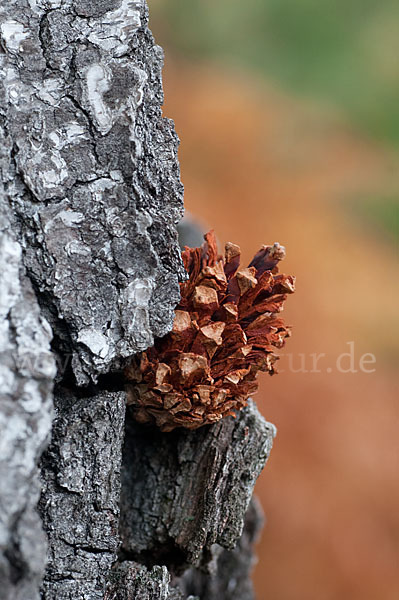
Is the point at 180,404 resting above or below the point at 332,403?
below

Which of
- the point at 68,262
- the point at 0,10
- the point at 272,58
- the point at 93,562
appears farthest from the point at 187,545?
the point at 272,58

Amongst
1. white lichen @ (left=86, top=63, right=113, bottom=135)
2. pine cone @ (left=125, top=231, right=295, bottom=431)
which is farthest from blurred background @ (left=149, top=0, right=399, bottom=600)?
white lichen @ (left=86, top=63, right=113, bottom=135)

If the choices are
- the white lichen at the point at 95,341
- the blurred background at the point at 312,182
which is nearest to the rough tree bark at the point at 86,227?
the white lichen at the point at 95,341

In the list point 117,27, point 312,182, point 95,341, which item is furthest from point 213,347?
point 312,182

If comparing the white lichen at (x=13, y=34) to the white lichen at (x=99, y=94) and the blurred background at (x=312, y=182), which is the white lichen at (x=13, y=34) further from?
the blurred background at (x=312, y=182)

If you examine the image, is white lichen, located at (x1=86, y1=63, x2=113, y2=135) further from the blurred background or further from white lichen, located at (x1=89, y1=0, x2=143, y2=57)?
the blurred background

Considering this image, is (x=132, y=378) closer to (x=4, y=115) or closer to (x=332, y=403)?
(x=4, y=115)

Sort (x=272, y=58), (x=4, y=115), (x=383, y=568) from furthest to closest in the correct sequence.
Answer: (x=272, y=58)
(x=383, y=568)
(x=4, y=115)
